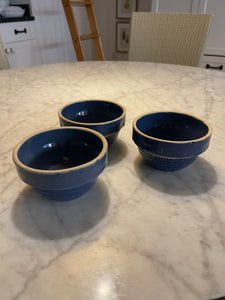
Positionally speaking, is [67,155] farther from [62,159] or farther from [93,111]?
[93,111]

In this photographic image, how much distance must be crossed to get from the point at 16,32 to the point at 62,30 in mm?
668

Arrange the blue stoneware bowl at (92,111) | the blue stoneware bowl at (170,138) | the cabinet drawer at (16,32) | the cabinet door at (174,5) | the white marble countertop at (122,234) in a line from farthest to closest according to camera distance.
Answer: the cabinet door at (174,5)
the cabinet drawer at (16,32)
the blue stoneware bowl at (92,111)
the blue stoneware bowl at (170,138)
the white marble countertop at (122,234)

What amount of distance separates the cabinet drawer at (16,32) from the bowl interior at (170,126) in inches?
77.8

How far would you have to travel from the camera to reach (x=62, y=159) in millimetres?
415

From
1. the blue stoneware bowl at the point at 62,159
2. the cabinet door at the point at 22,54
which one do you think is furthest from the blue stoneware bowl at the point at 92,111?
the cabinet door at the point at 22,54

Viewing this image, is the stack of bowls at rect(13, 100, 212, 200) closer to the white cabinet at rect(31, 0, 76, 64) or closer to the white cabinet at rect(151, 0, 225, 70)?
the white cabinet at rect(151, 0, 225, 70)

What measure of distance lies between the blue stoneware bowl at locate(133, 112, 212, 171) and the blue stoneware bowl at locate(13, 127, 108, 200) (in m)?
0.08

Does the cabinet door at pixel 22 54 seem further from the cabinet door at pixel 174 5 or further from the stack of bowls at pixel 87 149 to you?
the stack of bowls at pixel 87 149

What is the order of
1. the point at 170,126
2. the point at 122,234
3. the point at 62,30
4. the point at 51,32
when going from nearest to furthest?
the point at 122,234 → the point at 170,126 → the point at 51,32 → the point at 62,30

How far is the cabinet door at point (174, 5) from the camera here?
2126mm

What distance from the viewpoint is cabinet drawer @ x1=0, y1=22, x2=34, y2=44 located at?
202 centimetres

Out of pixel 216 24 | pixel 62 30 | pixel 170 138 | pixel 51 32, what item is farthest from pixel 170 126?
pixel 62 30

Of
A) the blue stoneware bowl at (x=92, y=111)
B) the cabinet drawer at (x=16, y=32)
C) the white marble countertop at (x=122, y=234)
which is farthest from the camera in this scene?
the cabinet drawer at (x=16, y=32)

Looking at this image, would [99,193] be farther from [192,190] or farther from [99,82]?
[99,82]
